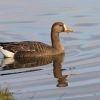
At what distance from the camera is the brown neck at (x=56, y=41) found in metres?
17.0

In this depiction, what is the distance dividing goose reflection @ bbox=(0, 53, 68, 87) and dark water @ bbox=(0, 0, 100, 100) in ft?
0.08

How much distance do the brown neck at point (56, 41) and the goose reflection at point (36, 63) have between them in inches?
11.4

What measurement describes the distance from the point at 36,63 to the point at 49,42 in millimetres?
2855

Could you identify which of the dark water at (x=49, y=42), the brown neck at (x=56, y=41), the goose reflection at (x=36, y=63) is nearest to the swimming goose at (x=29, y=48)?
the brown neck at (x=56, y=41)

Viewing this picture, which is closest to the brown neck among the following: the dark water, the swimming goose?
the swimming goose

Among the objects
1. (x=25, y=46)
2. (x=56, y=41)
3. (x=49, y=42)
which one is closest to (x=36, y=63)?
(x=25, y=46)

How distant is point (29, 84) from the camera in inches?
491

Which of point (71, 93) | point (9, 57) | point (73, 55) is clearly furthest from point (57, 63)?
point (71, 93)

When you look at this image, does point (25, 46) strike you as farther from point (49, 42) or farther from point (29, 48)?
point (49, 42)

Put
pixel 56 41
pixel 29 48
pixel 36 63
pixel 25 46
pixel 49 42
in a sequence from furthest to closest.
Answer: pixel 49 42 < pixel 56 41 < pixel 29 48 < pixel 25 46 < pixel 36 63

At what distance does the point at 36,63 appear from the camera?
15734mm

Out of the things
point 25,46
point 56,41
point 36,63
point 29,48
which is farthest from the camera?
point 56,41

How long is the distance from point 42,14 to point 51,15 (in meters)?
0.47

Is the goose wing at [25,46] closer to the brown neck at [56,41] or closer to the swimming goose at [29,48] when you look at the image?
the swimming goose at [29,48]
